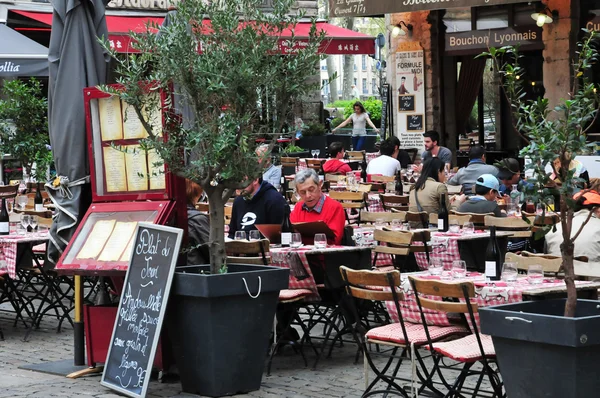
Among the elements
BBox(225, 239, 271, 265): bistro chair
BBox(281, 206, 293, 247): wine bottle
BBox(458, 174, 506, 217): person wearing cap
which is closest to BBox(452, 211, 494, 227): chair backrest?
BBox(458, 174, 506, 217): person wearing cap

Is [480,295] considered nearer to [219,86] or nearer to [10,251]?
[219,86]

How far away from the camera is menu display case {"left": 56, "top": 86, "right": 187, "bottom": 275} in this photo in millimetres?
8367

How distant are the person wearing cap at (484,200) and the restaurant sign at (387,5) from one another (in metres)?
7.01

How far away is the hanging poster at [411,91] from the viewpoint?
75.1ft

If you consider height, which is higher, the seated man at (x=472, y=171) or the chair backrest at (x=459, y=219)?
the seated man at (x=472, y=171)

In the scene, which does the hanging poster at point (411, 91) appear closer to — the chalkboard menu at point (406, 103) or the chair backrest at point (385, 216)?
the chalkboard menu at point (406, 103)

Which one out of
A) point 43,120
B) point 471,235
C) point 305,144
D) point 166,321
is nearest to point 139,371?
point 166,321

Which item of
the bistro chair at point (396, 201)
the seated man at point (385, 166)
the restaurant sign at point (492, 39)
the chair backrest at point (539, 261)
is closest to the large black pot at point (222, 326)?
the chair backrest at point (539, 261)

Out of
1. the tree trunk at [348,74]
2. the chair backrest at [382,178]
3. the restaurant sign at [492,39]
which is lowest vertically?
the chair backrest at [382,178]

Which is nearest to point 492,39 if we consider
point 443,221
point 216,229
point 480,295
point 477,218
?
point 477,218

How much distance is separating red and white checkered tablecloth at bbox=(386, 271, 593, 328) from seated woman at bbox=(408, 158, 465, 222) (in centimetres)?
433

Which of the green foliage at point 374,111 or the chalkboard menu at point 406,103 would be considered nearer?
the chalkboard menu at point 406,103

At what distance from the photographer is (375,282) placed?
748 centimetres

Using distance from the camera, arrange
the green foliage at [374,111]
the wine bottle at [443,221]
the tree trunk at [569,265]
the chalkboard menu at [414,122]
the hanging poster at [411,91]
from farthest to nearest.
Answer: the green foliage at [374,111], the chalkboard menu at [414,122], the hanging poster at [411,91], the wine bottle at [443,221], the tree trunk at [569,265]
